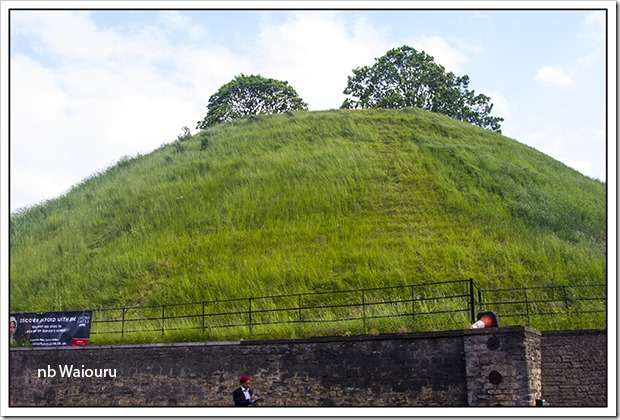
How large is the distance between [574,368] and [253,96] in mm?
47710

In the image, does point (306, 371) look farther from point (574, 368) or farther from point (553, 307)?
point (553, 307)

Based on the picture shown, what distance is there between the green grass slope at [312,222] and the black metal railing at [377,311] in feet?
2.30

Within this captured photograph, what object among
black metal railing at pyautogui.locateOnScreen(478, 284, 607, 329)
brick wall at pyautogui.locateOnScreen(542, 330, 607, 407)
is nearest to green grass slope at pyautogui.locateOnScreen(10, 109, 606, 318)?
black metal railing at pyautogui.locateOnScreen(478, 284, 607, 329)

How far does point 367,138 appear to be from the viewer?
1257 inches

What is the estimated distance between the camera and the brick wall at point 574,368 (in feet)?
43.7

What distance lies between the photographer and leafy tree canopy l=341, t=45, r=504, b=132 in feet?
171

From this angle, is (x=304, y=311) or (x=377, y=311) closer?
(x=377, y=311)

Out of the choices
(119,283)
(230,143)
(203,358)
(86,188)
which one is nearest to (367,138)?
(230,143)

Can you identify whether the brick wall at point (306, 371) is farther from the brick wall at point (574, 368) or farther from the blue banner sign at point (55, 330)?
the blue banner sign at point (55, 330)

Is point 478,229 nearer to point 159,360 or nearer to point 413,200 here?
point 413,200

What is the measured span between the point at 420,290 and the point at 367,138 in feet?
51.3

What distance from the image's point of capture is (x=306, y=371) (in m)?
13.0

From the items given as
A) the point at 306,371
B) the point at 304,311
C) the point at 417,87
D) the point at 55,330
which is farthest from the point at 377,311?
the point at 417,87

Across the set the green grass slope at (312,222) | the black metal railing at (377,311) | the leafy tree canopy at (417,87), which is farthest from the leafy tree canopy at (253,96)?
the black metal railing at (377,311)
